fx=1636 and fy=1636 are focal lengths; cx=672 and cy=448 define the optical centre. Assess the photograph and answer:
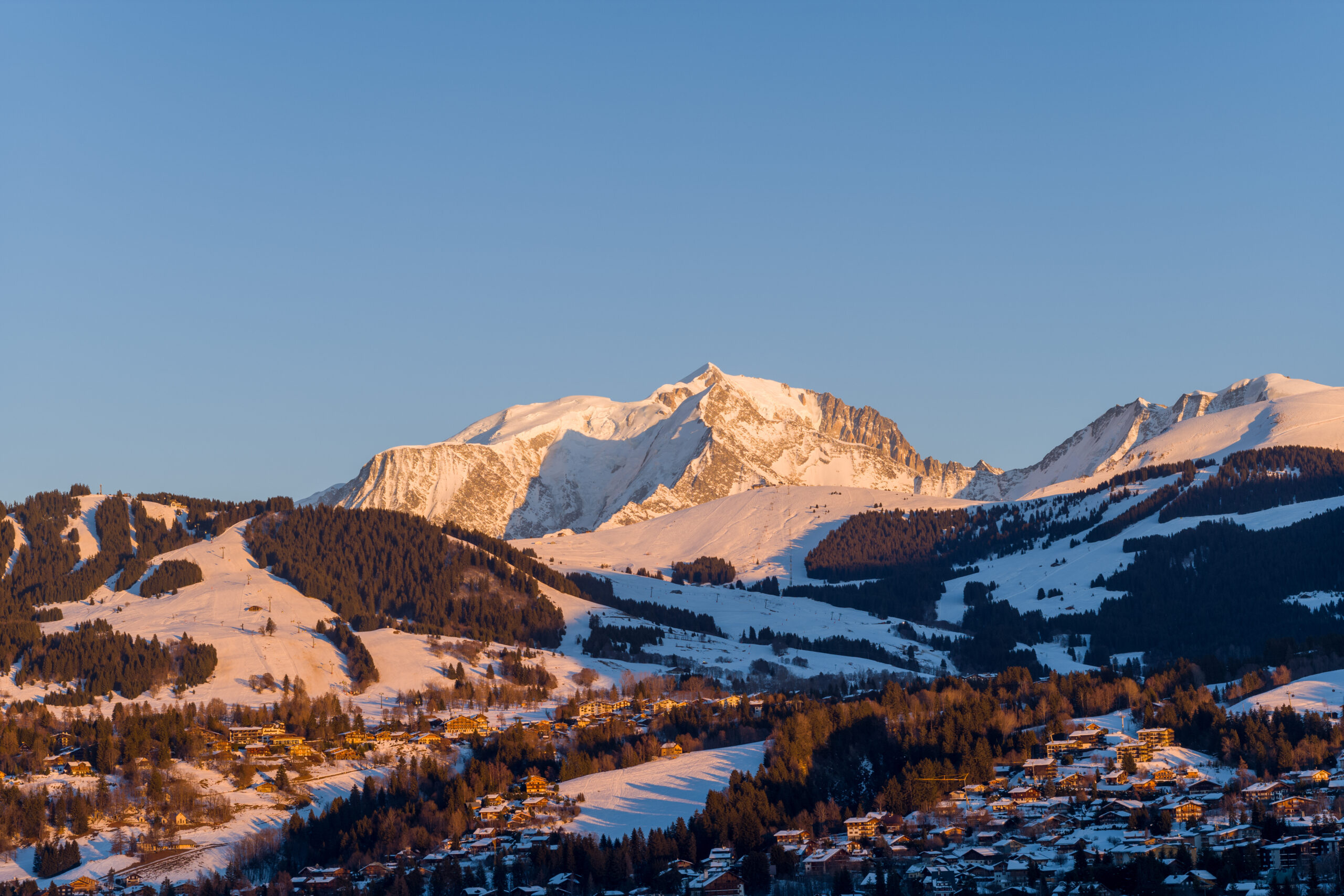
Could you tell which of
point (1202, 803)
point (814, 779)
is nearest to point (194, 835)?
point (814, 779)

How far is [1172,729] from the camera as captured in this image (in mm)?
186125

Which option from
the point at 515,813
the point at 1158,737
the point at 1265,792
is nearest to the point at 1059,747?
the point at 1158,737

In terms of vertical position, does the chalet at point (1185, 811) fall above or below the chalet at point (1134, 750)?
below

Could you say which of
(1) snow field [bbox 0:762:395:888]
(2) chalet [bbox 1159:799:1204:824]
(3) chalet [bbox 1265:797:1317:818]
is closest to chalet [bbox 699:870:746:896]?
(2) chalet [bbox 1159:799:1204:824]

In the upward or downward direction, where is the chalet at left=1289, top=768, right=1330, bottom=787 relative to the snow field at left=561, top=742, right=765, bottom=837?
downward

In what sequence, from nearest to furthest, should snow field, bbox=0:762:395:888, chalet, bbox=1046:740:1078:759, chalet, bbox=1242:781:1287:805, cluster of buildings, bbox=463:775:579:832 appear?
chalet, bbox=1242:781:1287:805 → snow field, bbox=0:762:395:888 → cluster of buildings, bbox=463:775:579:832 → chalet, bbox=1046:740:1078:759

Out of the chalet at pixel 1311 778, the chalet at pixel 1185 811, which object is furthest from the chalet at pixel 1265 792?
the chalet at pixel 1185 811

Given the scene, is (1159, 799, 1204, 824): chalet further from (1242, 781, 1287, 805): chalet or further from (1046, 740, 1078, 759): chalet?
(1046, 740, 1078, 759): chalet

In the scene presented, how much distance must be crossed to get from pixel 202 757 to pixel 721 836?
74.2 meters

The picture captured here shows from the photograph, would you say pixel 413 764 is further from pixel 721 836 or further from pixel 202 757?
pixel 721 836

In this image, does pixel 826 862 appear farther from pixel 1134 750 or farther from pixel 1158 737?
pixel 1158 737

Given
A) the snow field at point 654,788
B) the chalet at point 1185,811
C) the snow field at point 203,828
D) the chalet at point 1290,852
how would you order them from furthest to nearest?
the snow field at point 654,788 → the snow field at point 203,828 → the chalet at point 1185,811 → the chalet at point 1290,852

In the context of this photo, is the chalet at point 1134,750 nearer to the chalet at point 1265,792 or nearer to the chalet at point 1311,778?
the chalet at point 1265,792

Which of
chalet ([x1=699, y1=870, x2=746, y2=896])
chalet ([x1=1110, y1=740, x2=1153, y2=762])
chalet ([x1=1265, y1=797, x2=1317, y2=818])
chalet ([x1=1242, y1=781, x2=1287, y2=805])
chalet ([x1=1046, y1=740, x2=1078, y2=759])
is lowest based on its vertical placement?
chalet ([x1=699, y1=870, x2=746, y2=896])
